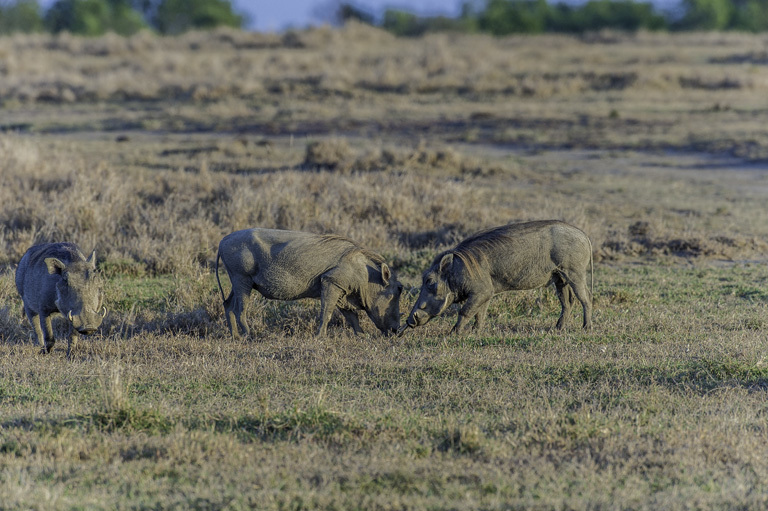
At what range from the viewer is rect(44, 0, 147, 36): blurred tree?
63.7m

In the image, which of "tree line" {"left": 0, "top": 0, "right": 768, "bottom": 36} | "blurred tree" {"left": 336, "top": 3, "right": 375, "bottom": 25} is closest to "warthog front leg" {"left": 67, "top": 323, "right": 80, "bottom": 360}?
"tree line" {"left": 0, "top": 0, "right": 768, "bottom": 36}

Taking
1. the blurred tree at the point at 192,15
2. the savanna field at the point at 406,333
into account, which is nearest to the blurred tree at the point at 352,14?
the blurred tree at the point at 192,15

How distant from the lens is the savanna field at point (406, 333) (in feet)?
16.2

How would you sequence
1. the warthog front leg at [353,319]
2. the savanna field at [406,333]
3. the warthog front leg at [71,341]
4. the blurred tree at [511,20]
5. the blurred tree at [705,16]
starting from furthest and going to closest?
the blurred tree at [705,16] < the blurred tree at [511,20] < the warthog front leg at [353,319] < the warthog front leg at [71,341] < the savanna field at [406,333]

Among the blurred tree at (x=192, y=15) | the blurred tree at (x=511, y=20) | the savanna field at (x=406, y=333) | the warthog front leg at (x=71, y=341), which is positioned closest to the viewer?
the savanna field at (x=406, y=333)

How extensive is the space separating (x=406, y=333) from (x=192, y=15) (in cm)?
6509

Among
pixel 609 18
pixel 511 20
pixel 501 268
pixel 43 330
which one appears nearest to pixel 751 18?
pixel 609 18

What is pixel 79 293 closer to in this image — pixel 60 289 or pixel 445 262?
pixel 60 289

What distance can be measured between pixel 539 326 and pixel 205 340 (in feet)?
9.76

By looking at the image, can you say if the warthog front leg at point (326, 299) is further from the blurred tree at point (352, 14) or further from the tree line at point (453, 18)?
the blurred tree at point (352, 14)

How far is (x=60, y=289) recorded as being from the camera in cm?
695

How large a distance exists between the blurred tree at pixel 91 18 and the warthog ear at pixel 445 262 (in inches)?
2356

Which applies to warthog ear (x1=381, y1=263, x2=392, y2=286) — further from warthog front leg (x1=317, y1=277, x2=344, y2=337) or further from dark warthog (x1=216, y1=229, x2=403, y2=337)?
warthog front leg (x1=317, y1=277, x2=344, y2=337)

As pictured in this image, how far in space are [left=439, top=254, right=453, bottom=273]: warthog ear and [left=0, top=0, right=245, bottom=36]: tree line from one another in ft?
196
